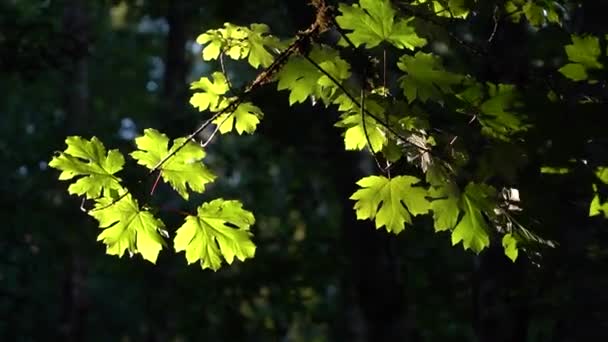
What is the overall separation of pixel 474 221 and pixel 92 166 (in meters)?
0.97

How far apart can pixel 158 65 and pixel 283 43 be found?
2256cm

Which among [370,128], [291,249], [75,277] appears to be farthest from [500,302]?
[75,277]

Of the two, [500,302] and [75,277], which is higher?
[500,302]

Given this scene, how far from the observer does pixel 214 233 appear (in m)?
2.42

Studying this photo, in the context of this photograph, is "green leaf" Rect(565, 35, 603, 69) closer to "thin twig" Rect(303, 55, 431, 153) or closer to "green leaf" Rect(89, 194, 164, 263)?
"thin twig" Rect(303, 55, 431, 153)

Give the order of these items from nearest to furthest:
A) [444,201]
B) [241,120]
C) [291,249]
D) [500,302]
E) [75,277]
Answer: [444,201] → [241,120] → [500,302] → [291,249] → [75,277]

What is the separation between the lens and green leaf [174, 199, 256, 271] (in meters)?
2.39

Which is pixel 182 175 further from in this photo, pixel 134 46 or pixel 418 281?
pixel 134 46

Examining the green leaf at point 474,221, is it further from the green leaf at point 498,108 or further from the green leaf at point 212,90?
the green leaf at point 212,90

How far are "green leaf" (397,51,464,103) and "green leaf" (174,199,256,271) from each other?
558 mm

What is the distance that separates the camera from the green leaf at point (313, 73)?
228 centimetres

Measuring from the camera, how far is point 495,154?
2188mm

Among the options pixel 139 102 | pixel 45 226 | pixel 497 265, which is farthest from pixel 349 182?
pixel 139 102

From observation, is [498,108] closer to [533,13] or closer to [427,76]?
[427,76]
